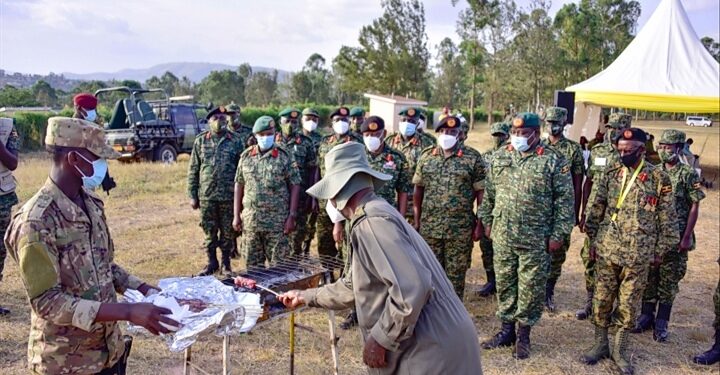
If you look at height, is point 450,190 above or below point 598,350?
above

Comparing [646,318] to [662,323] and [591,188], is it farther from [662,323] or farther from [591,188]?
[591,188]

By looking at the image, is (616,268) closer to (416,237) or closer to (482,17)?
(416,237)

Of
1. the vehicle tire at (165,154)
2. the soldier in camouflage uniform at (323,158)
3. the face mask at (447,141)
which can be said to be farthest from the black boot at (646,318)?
the vehicle tire at (165,154)

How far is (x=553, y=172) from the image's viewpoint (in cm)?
421

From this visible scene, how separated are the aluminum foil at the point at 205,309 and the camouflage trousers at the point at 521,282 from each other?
234 cm

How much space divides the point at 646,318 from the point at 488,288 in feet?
5.18

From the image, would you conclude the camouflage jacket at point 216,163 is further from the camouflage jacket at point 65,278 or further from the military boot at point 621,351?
the military boot at point 621,351

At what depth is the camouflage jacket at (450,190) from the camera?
16.1ft

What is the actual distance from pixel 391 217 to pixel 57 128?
54.7 inches

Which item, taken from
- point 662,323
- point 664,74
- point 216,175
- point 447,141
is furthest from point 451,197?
point 664,74

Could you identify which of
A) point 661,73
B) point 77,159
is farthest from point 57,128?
point 661,73

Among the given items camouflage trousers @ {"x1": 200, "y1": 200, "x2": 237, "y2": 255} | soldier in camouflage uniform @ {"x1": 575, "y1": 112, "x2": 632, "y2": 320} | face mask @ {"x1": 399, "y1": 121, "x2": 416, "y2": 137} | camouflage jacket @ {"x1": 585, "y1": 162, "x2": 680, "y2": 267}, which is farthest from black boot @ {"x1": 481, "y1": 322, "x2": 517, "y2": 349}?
camouflage trousers @ {"x1": 200, "y1": 200, "x2": 237, "y2": 255}

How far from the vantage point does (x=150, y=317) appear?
2143 mm

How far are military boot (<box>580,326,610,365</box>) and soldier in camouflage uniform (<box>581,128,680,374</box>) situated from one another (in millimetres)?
104
